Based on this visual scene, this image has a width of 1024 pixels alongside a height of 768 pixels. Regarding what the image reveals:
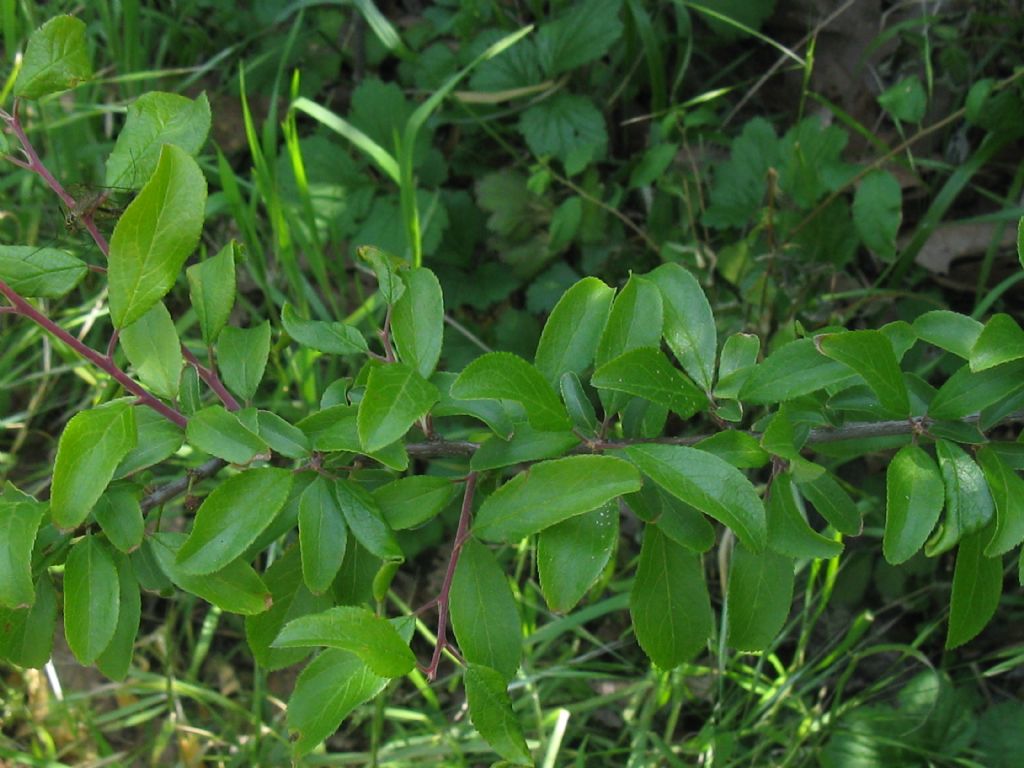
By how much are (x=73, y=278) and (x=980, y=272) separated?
1.49 meters

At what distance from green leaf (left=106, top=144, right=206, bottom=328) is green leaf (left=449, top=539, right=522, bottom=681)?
330mm

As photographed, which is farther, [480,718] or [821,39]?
[821,39]

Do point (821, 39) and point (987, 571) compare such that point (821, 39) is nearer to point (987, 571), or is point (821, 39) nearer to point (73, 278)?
point (987, 571)

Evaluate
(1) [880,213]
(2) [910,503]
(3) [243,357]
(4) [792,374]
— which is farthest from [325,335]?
(1) [880,213]

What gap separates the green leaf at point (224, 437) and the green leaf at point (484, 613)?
0.66ft

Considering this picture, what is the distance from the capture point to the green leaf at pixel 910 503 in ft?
2.66

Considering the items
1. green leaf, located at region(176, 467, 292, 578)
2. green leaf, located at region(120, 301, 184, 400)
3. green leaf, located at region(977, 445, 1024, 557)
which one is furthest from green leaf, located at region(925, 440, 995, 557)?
green leaf, located at region(120, 301, 184, 400)

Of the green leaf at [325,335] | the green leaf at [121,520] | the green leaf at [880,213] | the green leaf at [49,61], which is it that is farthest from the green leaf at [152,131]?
the green leaf at [880,213]

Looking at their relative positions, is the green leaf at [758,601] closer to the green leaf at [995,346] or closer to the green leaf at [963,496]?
the green leaf at [963,496]

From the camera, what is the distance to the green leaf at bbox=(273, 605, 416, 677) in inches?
29.6

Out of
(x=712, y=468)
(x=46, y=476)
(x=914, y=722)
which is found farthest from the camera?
(x=46, y=476)

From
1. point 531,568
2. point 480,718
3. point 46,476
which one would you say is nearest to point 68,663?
point 46,476

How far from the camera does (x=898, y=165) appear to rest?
6.22ft

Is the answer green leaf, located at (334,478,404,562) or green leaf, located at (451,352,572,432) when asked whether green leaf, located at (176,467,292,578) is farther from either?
green leaf, located at (451,352,572,432)
